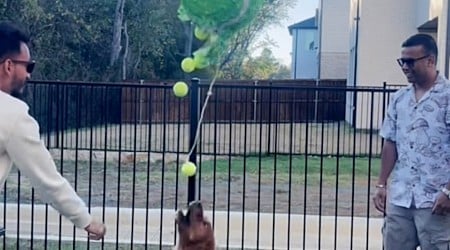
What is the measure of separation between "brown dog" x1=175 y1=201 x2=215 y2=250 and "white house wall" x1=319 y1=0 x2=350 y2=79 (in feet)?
107

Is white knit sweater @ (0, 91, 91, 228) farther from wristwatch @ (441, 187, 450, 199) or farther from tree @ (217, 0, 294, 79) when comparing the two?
wristwatch @ (441, 187, 450, 199)

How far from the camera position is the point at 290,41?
48.7m

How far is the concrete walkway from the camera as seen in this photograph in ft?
21.9

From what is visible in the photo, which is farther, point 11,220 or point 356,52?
point 356,52

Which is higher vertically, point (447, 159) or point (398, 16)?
point (398, 16)

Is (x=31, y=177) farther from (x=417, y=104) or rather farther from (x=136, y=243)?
(x=136, y=243)

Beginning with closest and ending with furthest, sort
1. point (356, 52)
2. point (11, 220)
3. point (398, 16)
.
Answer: point (11, 220), point (398, 16), point (356, 52)

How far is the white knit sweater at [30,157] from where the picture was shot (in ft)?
8.96

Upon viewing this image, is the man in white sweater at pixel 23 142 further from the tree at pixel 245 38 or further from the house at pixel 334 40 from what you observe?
the house at pixel 334 40

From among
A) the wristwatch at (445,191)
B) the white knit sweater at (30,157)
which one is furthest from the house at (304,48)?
the white knit sweater at (30,157)

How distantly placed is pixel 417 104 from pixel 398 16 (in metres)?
19.1

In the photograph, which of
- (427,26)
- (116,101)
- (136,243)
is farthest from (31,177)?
(427,26)

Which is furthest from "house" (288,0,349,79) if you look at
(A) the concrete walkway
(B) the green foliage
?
(A) the concrete walkway

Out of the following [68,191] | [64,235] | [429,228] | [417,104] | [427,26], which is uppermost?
[427,26]
